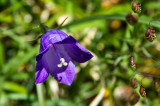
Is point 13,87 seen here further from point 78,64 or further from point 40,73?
point 40,73

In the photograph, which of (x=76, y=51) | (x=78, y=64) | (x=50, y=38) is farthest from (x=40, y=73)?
(x=78, y=64)

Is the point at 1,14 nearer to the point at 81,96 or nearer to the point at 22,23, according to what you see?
the point at 22,23

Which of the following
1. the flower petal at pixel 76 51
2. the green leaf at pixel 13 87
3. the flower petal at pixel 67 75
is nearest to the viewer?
the flower petal at pixel 76 51

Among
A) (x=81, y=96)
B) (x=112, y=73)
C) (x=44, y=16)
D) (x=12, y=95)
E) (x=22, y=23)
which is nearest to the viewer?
(x=112, y=73)

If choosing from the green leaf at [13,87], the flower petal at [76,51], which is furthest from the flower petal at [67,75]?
the green leaf at [13,87]

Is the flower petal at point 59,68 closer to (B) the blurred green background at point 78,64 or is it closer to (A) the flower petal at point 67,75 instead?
(A) the flower petal at point 67,75

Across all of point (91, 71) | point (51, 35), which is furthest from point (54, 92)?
point (51, 35)

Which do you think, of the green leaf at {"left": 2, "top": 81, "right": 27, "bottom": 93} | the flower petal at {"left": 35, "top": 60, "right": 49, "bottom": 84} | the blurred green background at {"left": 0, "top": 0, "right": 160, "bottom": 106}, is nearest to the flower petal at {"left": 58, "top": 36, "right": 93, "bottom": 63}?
the flower petal at {"left": 35, "top": 60, "right": 49, "bottom": 84}
